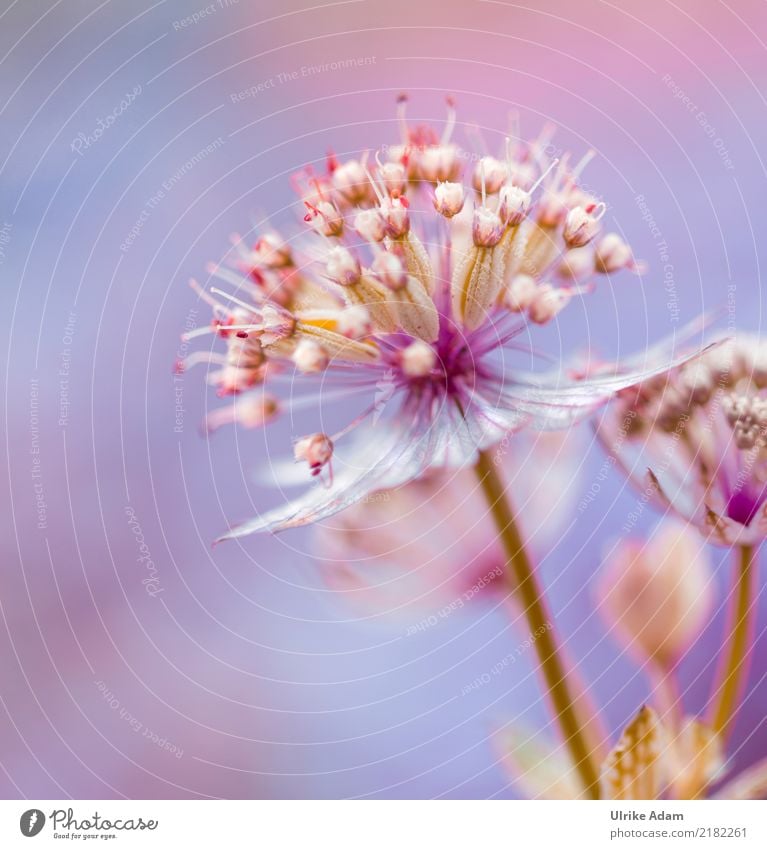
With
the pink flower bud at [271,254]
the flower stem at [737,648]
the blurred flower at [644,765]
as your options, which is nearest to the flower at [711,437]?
the flower stem at [737,648]

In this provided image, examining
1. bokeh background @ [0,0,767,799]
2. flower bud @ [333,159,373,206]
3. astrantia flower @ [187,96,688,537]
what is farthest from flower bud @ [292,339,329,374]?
bokeh background @ [0,0,767,799]

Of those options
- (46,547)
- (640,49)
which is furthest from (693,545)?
(46,547)

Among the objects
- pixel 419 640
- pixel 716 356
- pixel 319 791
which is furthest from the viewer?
pixel 419 640

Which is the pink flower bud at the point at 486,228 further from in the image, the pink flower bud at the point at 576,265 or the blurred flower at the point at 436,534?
the blurred flower at the point at 436,534

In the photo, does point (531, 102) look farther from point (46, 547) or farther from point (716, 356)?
point (46, 547)

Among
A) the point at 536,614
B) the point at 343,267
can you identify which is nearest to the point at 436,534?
the point at 536,614

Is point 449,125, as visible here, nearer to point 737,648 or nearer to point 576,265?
point 576,265
